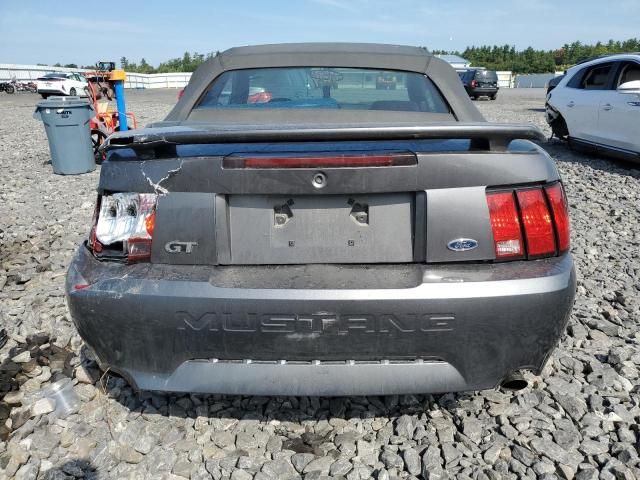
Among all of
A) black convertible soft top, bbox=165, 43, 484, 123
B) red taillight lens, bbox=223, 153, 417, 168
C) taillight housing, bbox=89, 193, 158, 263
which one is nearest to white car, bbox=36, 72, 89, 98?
black convertible soft top, bbox=165, 43, 484, 123

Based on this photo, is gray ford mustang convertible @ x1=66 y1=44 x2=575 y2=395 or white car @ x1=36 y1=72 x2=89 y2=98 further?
white car @ x1=36 y1=72 x2=89 y2=98

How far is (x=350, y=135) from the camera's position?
5.30 feet

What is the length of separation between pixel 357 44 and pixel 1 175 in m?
6.86

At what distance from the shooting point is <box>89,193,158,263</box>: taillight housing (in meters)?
1.82

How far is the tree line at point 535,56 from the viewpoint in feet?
248

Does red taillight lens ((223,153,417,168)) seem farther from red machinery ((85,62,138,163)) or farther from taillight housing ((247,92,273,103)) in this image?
red machinery ((85,62,138,163))

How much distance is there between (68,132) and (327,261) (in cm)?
706

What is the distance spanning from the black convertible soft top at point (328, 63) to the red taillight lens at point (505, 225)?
3.66 ft

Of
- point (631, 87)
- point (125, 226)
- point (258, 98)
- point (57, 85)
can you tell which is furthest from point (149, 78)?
point (125, 226)

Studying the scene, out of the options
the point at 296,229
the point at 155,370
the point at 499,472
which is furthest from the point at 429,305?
the point at 155,370

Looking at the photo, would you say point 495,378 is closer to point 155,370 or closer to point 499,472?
point 499,472

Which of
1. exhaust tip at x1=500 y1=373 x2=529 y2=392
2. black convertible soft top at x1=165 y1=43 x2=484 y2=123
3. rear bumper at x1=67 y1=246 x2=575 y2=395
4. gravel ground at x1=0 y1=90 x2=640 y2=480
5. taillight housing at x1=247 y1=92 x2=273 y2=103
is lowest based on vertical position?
gravel ground at x1=0 y1=90 x2=640 y2=480

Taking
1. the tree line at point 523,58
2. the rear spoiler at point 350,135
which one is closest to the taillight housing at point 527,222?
the rear spoiler at point 350,135

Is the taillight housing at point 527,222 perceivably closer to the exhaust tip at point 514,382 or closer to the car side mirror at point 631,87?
the exhaust tip at point 514,382
